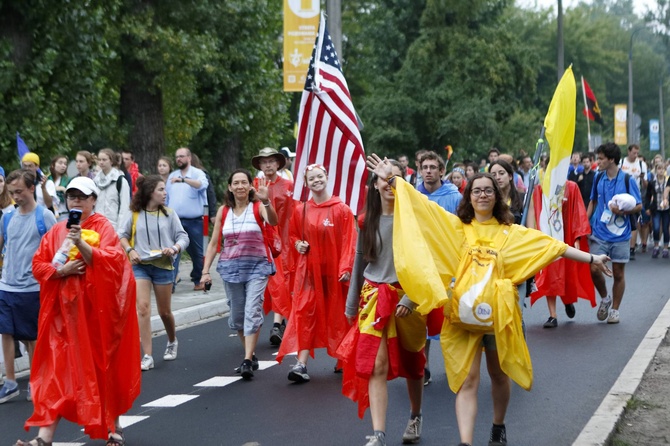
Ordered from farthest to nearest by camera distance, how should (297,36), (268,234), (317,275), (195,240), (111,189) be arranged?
1. (297,36)
2. (195,240)
3. (111,189)
4. (268,234)
5. (317,275)

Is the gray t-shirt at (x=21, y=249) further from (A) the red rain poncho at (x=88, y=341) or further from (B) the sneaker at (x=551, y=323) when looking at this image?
(B) the sneaker at (x=551, y=323)

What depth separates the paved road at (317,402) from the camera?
24.3 ft

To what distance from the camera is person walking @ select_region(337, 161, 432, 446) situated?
6688mm

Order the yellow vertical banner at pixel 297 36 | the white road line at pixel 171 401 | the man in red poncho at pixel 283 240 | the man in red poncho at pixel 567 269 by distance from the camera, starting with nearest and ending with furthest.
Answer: the white road line at pixel 171 401
the man in red poncho at pixel 283 240
the man in red poncho at pixel 567 269
the yellow vertical banner at pixel 297 36

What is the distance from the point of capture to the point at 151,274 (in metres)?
10.1

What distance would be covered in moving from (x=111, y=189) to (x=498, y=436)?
7.86 m

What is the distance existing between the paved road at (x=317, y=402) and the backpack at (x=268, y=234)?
1016 mm

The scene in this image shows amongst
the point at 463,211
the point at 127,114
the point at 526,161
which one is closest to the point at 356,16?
the point at 127,114

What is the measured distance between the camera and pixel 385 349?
22.2 feet

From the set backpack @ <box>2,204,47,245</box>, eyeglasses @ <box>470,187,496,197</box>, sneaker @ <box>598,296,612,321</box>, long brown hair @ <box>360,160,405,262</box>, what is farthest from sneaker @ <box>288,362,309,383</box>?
sneaker @ <box>598,296,612,321</box>

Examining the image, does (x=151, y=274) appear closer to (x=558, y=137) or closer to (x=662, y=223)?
(x=558, y=137)

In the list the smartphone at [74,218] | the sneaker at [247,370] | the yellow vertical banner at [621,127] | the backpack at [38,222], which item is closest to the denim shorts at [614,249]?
the sneaker at [247,370]

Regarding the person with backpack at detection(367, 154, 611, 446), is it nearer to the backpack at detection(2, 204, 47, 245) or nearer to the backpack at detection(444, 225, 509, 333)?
the backpack at detection(444, 225, 509, 333)

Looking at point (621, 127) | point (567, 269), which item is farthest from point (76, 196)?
point (621, 127)
